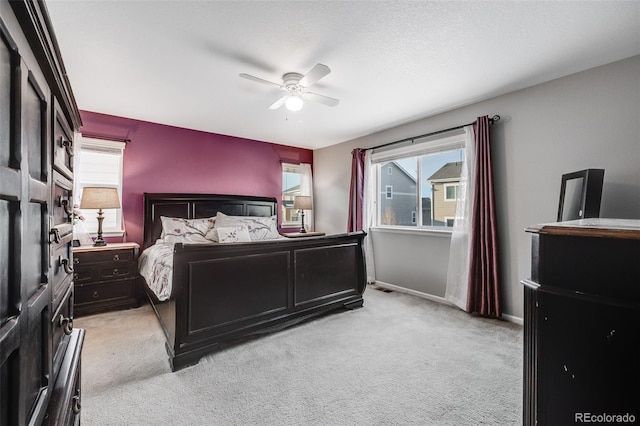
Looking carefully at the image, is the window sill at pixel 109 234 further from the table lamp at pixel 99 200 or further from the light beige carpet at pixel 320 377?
the light beige carpet at pixel 320 377

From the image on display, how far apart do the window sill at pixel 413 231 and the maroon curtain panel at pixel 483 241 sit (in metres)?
0.47

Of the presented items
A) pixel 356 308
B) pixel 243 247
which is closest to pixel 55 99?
pixel 243 247

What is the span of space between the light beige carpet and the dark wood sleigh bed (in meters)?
0.17

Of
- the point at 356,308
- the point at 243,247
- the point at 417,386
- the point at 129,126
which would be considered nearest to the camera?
the point at 417,386

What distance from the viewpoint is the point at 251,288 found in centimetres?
253

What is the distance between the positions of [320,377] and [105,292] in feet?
9.29

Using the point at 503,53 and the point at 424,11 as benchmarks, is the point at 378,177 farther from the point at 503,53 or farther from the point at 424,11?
the point at 424,11

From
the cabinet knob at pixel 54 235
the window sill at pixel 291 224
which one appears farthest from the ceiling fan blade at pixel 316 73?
the window sill at pixel 291 224

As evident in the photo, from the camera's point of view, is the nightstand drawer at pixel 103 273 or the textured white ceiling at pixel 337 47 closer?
the textured white ceiling at pixel 337 47

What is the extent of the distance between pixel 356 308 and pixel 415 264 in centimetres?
116

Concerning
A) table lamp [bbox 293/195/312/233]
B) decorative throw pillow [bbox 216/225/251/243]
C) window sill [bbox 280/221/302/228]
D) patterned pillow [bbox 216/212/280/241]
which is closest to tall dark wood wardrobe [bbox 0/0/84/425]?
decorative throw pillow [bbox 216/225/251/243]

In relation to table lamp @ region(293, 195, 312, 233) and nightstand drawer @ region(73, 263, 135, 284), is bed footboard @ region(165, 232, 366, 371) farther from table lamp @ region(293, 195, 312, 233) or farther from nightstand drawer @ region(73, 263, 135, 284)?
table lamp @ region(293, 195, 312, 233)

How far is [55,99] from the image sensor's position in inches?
34.5

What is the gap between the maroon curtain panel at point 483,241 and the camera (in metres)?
3.07
